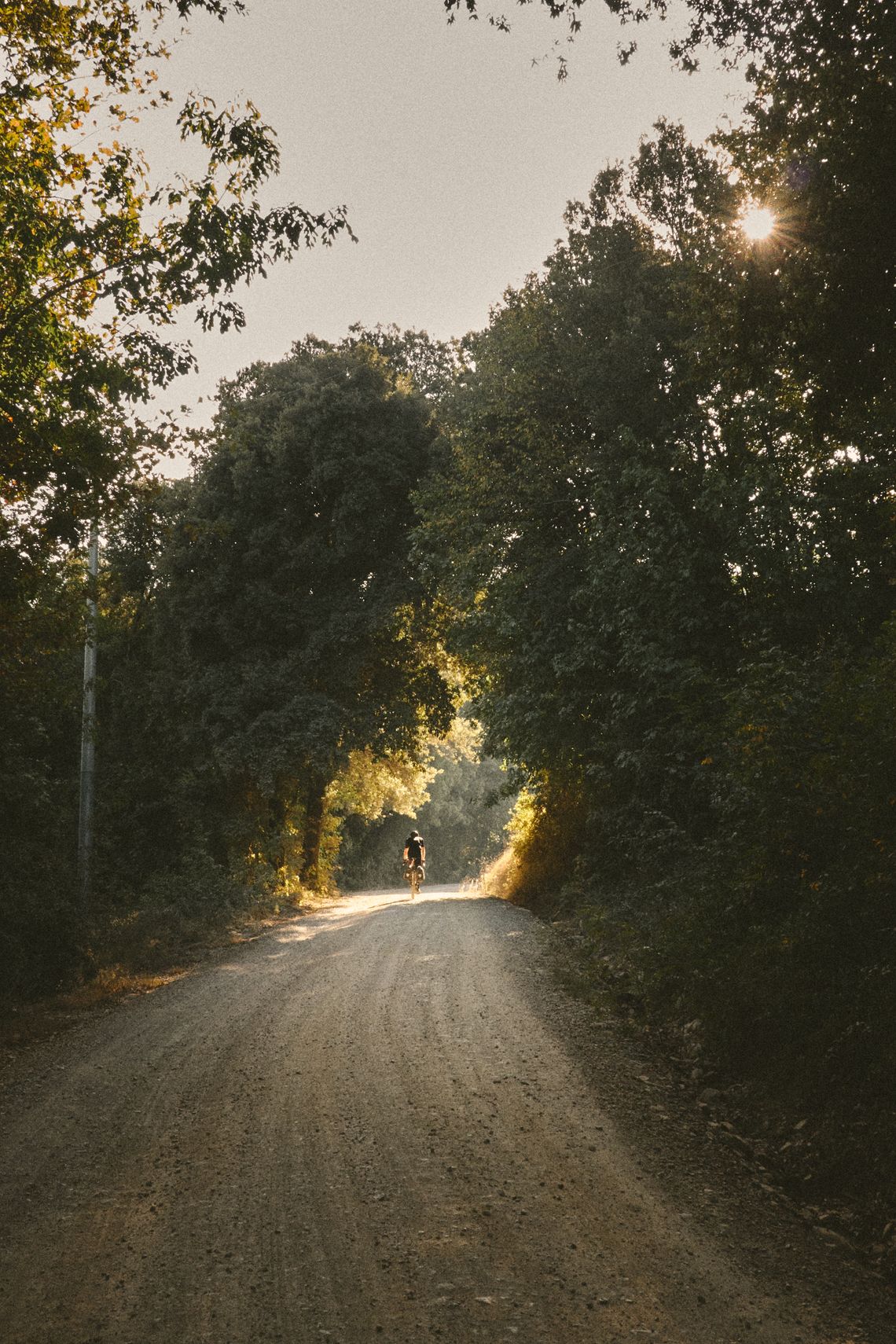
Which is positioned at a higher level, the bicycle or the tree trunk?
the tree trunk

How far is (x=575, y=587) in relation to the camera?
16391 mm

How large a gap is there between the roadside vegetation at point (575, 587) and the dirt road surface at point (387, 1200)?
0.85 metres

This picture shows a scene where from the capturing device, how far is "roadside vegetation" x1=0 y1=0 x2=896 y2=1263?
7.14 meters

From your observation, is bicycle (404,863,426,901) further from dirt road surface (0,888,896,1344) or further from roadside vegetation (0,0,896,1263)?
dirt road surface (0,888,896,1344)

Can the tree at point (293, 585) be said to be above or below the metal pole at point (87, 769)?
above

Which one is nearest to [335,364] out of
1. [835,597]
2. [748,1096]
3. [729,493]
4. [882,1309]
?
[729,493]

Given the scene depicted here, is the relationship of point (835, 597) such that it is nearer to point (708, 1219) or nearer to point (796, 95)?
point (796, 95)

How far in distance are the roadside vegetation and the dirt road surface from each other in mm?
854

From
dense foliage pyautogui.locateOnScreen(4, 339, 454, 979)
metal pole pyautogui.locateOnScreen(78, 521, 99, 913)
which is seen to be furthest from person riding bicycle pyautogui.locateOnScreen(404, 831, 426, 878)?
metal pole pyautogui.locateOnScreen(78, 521, 99, 913)

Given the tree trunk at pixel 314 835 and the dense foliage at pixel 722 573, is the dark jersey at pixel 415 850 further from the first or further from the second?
the dense foliage at pixel 722 573

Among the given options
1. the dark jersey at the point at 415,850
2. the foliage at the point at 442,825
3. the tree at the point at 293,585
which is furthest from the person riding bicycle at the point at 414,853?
the foliage at the point at 442,825

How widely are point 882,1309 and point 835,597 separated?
9.60m

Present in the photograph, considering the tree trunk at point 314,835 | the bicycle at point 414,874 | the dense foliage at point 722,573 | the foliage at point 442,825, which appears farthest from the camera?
the foliage at point 442,825

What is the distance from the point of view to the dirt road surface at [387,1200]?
3561 mm
